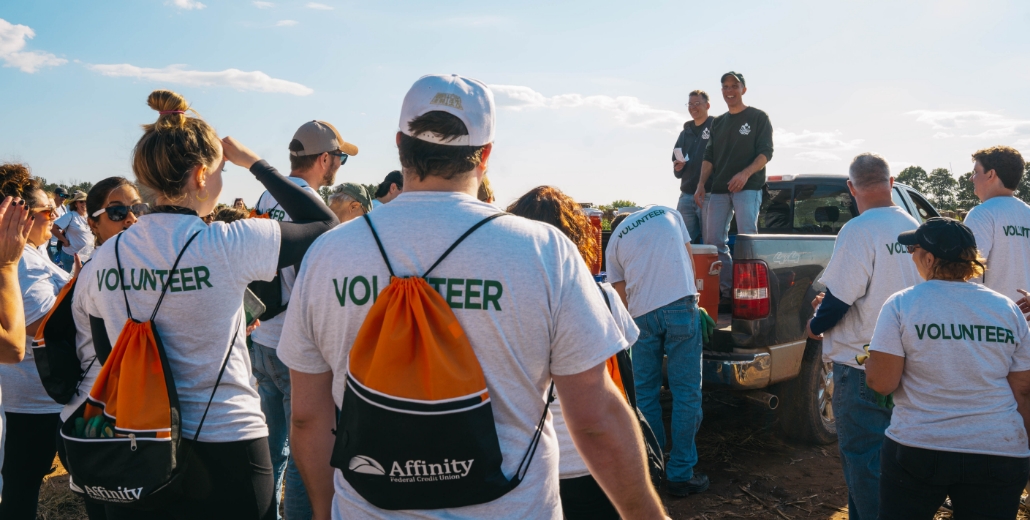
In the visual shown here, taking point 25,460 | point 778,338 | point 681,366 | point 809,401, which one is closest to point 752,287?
point 778,338

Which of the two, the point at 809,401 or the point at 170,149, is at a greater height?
the point at 170,149

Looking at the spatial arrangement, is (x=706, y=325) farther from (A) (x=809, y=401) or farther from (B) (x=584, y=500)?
(B) (x=584, y=500)

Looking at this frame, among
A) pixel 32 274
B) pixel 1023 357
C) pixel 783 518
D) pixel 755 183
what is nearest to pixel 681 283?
pixel 783 518

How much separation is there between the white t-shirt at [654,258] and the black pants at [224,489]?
294 cm

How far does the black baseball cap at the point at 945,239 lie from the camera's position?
9.20ft

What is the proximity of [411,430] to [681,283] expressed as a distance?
3.38 meters

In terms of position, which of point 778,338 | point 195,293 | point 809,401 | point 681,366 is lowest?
point 809,401

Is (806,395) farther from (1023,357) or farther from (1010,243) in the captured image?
(1023,357)

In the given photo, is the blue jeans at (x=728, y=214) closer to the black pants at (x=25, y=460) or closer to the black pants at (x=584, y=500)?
the black pants at (x=584, y=500)

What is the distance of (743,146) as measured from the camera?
258 inches

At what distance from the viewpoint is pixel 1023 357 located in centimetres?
275

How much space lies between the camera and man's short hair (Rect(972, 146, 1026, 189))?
4.41 m

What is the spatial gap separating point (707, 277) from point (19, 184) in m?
4.32

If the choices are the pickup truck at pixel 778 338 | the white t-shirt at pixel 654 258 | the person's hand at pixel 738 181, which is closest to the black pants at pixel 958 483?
the white t-shirt at pixel 654 258
